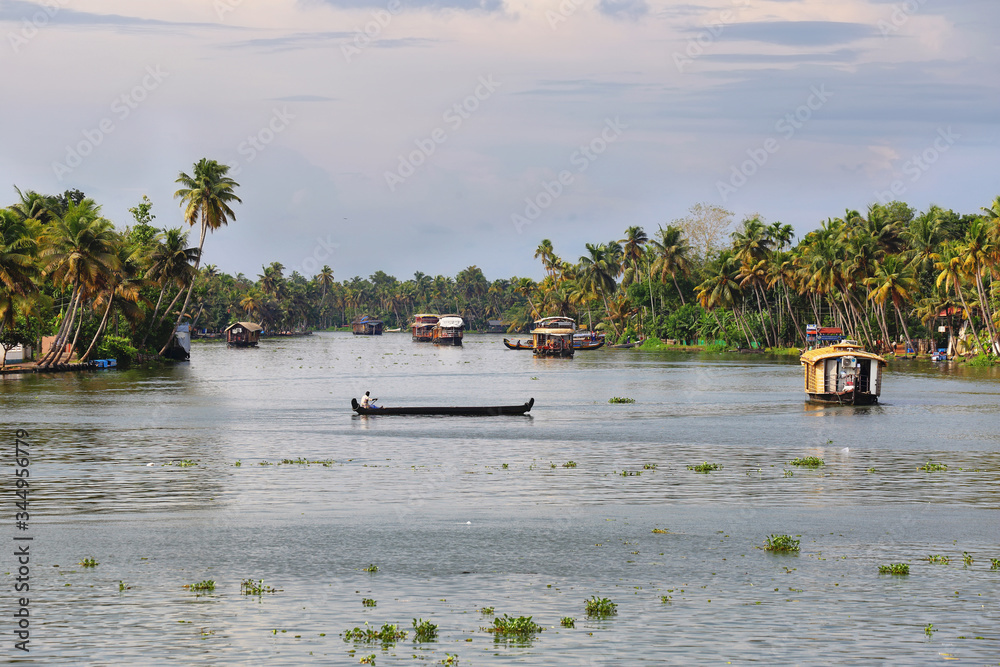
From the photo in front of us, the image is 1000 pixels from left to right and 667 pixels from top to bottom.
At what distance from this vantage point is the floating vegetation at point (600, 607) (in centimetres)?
1727

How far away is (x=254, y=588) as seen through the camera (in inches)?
737

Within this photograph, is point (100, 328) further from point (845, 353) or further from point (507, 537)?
point (507, 537)

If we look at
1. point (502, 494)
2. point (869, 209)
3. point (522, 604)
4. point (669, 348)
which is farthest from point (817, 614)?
point (669, 348)

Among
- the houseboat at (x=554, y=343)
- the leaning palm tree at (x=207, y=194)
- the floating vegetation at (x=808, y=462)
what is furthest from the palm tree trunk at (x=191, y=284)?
the floating vegetation at (x=808, y=462)

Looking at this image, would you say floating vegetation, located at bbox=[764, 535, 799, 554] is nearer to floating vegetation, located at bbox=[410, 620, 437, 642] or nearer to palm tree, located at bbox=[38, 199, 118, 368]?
floating vegetation, located at bbox=[410, 620, 437, 642]

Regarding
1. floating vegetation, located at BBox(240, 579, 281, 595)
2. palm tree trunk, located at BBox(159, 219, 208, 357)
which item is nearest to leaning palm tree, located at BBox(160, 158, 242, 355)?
palm tree trunk, located at BBox(159, 219, 208, 357)

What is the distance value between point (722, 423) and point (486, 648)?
123 ft

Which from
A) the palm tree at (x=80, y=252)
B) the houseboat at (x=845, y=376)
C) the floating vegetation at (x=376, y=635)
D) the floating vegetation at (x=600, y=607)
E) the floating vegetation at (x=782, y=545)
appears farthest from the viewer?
the palm tree at (x=80, y=252)

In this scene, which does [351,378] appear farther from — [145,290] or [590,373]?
[145,290]

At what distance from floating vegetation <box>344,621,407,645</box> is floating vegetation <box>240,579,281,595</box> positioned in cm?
290

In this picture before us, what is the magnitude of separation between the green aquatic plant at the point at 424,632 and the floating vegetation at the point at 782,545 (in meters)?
8.71

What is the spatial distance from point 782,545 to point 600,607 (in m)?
6.23

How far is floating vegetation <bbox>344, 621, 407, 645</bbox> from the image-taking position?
15867mm

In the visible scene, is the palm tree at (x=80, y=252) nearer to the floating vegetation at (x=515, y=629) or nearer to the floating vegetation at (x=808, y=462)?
the floating vegetation at (x=808, y=462)
